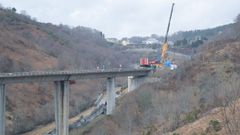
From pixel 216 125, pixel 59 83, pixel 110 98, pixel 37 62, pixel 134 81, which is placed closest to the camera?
pixel 216 125

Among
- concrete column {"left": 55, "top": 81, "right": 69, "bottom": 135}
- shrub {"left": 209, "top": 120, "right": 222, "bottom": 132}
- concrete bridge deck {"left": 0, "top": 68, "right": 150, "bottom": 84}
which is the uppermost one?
concrete bridge deck {"left": 0, "top": 68, "right": 150, "bottom": 84}

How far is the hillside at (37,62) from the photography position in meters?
64.9

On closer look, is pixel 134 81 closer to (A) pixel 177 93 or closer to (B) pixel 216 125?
(A) pixel 177 93

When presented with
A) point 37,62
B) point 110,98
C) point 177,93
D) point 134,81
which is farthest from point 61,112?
point 37,62

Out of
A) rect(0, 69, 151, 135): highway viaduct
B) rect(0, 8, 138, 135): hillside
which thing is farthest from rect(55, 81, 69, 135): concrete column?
rect(0, 8, 138, 135): hillside

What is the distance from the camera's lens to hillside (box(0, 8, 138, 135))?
64938 millimetres

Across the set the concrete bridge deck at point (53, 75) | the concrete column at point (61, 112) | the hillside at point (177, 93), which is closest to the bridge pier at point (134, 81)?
the concrete bridge deck at point (53, 75)

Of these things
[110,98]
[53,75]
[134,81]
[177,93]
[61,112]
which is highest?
[53,75]

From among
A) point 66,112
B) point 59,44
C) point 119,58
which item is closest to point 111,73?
point 66,112

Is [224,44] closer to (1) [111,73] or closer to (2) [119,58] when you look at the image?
(1) [111,73]

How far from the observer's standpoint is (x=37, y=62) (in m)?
90.4

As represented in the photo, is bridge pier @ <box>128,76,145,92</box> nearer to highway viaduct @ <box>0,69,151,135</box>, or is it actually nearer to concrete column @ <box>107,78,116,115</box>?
concrete column @ <box>107,78,116,115</box>

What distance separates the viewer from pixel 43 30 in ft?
405

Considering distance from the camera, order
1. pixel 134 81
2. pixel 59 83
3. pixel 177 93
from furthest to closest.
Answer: pixel 134 81
pixel 59 83
pixel 177 93
